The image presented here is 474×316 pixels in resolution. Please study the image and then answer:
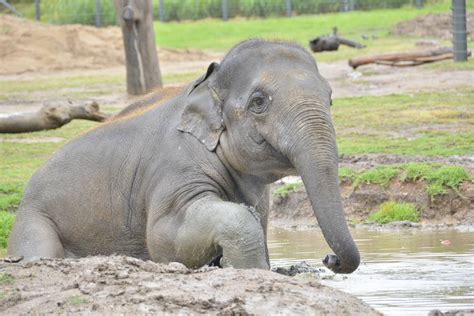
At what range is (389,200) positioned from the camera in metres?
13.7

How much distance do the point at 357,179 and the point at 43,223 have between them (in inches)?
197

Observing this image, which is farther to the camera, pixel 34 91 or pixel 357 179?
pixel 34 91

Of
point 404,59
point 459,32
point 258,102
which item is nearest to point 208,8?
point 459,32

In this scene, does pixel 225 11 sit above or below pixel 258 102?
below

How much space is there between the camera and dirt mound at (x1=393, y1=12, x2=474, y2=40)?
36.2 metres

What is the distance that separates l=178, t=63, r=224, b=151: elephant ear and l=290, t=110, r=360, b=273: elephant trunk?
94cm

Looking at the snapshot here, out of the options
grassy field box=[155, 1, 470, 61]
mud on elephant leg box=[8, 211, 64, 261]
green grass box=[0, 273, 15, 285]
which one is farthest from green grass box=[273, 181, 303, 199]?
grassy field box=[155, 1, 470, 61]

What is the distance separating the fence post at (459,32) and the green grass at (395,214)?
13.1m

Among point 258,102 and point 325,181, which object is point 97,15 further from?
point 325,181

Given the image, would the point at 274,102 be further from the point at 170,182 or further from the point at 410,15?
the point at 410,15

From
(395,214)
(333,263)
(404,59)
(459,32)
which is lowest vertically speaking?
(404,59)

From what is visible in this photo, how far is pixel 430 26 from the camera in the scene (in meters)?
37.3

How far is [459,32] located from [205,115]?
18.3m

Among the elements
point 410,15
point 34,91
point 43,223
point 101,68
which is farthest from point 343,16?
point 43,223
